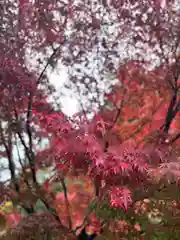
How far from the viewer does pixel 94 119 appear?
2.21 meters

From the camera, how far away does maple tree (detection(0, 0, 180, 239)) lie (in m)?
1.99

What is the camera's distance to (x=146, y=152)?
2.14m

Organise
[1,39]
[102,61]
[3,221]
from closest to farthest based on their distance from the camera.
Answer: [1,39] → [102,61] → [3,221]

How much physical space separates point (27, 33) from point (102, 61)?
0.78 m

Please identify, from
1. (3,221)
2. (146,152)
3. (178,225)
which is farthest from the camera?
(3,221)

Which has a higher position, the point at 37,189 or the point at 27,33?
the point at 27,33

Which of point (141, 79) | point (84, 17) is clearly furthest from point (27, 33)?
point (141, 79)

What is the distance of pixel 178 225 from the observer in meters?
2.54

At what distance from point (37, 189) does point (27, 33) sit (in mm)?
1296

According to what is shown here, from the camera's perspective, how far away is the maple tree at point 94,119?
6.53 ft

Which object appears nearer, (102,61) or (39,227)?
(39,227)

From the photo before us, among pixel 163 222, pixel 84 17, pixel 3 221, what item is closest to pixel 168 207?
pixel 163 222

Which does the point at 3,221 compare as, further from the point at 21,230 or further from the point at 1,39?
the point at 1,39

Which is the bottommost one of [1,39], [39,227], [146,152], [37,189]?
[39,227]
